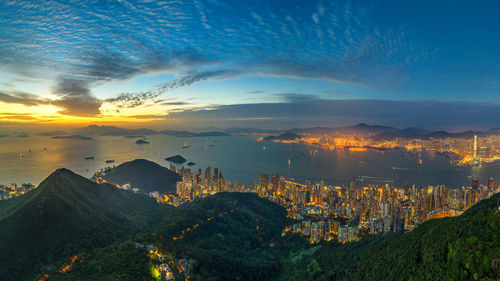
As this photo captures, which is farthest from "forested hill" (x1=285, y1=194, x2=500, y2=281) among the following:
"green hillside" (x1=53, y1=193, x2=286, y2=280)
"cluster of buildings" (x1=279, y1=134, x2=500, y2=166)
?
"cluster of buildings" (x1=279, y1=134, x2=500, y2=166)

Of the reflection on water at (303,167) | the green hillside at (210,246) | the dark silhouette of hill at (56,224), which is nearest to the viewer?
the green hillside at (210,246)

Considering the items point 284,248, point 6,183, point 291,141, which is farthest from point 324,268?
point 291,141

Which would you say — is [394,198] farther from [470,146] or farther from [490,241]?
[470,146]

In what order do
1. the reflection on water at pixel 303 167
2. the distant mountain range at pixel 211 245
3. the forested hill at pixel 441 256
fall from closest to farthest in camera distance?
the forested hill at pixel 441 256
the distant mountain range at pixel 211 245
the reflection on water at pixel 303 167

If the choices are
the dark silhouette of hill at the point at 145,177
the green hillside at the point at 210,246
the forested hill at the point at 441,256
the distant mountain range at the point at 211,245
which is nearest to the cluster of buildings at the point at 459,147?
the green hillside at the point at 210,246

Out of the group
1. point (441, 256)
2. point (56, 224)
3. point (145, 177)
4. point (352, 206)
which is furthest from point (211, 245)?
point (145, 177)

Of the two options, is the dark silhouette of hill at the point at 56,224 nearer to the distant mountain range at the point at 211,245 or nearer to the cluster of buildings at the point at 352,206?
the distant mountain range at the point at 211,245
